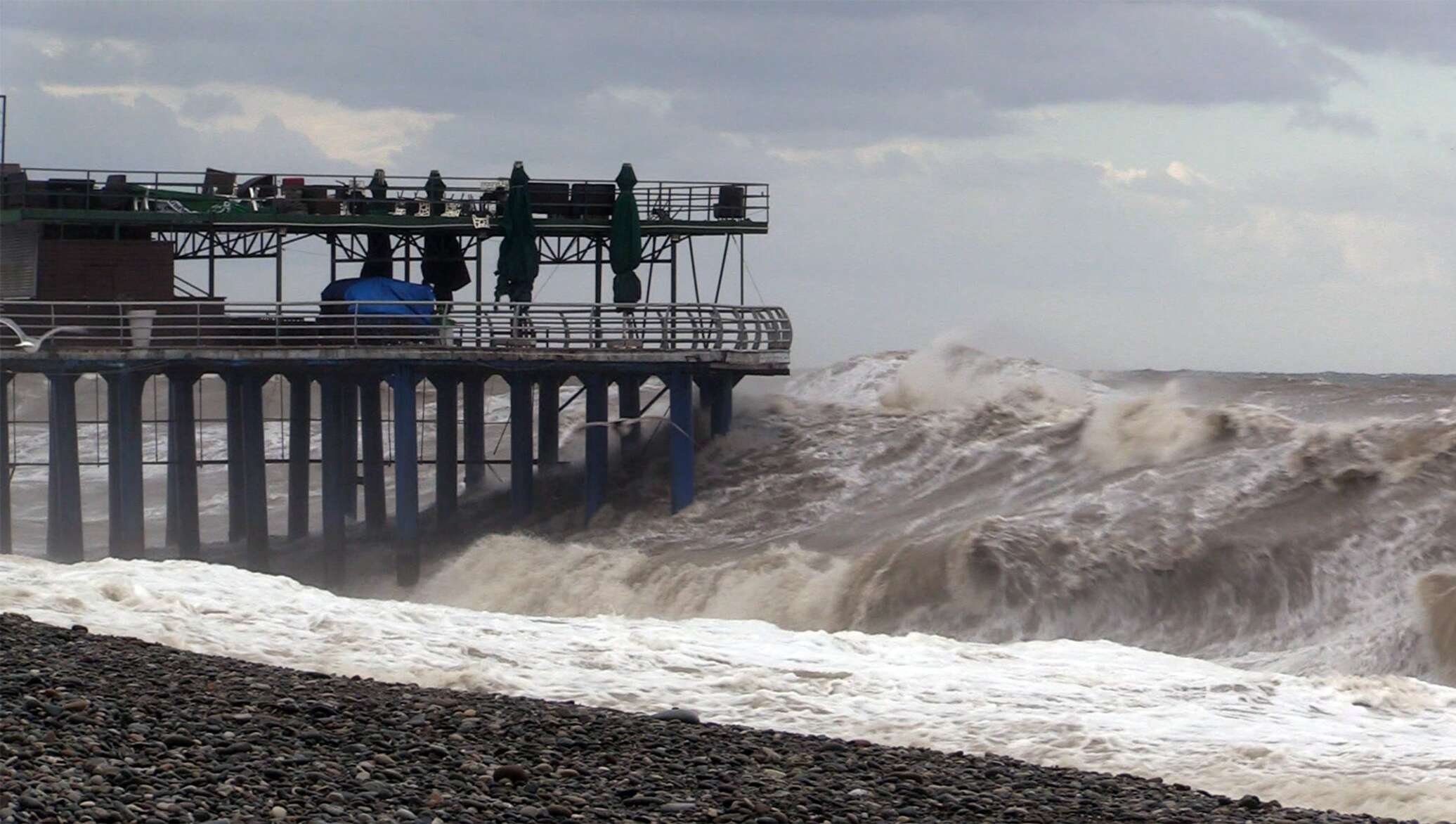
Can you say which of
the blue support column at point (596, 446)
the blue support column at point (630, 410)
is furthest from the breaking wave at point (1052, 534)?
the blue support column at point (630, 410)

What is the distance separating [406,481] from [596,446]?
3.01 m

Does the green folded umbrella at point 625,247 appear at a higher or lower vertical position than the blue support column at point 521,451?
higher

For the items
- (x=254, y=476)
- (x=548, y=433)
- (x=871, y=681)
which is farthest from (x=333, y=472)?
(x=871, y=681)

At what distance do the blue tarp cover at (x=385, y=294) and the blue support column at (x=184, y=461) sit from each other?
9.56 feet

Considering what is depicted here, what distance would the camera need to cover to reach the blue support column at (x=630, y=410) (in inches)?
1329

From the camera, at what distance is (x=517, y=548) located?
2909 cm

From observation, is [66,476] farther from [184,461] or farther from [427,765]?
[427,765]

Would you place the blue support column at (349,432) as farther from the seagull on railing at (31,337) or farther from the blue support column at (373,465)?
the seagull on railing at (31,337)

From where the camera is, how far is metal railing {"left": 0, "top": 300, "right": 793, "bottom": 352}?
30.5 meters

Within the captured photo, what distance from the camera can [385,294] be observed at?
3288 centimetres

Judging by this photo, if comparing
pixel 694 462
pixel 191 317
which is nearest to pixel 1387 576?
pixel 694 462

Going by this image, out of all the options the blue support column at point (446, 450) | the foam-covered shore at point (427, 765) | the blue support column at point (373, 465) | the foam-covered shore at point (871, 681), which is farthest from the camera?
the blue support column at point (373, 465)

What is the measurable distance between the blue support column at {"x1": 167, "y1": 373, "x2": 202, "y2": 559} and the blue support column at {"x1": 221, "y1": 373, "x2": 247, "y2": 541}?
66 cm

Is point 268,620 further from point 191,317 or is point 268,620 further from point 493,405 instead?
point 493,405
